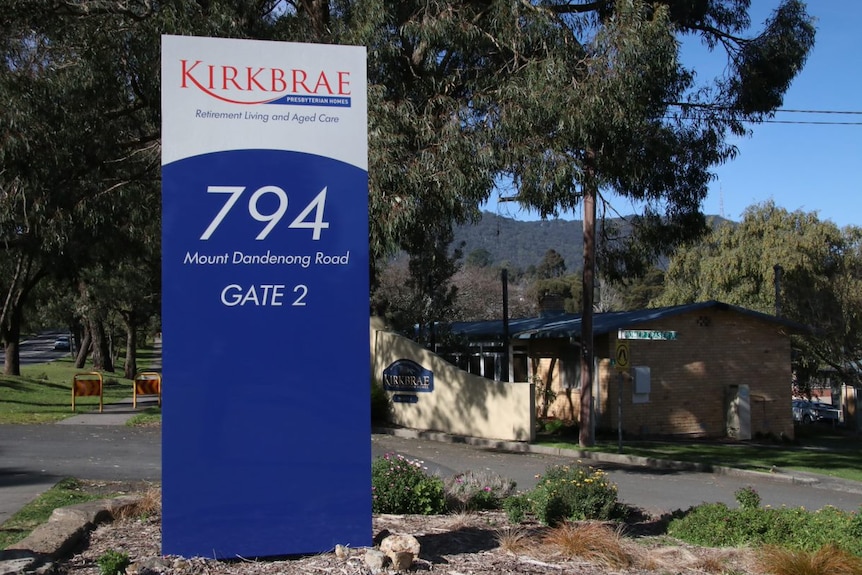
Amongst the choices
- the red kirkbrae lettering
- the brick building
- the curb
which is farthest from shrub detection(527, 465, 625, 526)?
the brick building

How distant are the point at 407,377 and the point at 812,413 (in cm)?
2807

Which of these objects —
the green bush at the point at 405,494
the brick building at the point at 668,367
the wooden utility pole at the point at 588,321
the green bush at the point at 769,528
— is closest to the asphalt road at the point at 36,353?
the brick building at the point at 668,367

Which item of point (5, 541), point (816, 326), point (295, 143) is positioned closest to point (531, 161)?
point (295, 143)

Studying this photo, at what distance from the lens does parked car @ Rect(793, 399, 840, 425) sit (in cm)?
4250

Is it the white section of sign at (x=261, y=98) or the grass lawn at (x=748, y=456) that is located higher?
the white section of sign at (x=261, y=98)

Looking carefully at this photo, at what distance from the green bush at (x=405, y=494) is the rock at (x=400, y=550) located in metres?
2.05

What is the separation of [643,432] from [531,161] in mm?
12109

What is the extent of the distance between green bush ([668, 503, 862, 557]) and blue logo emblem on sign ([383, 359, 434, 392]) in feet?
46.9

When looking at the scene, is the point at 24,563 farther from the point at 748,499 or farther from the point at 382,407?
the point at 382,407

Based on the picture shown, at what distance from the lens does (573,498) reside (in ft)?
28.5

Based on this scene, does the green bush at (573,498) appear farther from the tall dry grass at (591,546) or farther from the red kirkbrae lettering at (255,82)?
the red kirkbrae lettering at (255,82)

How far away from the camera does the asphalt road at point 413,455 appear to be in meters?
12.5

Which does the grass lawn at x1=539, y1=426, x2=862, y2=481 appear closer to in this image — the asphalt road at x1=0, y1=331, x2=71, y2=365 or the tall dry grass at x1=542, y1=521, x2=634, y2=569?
the tall dry grass at x1=542, y1=521, x2=634, y2=569

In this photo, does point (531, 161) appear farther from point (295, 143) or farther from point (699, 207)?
point (295, 143)
